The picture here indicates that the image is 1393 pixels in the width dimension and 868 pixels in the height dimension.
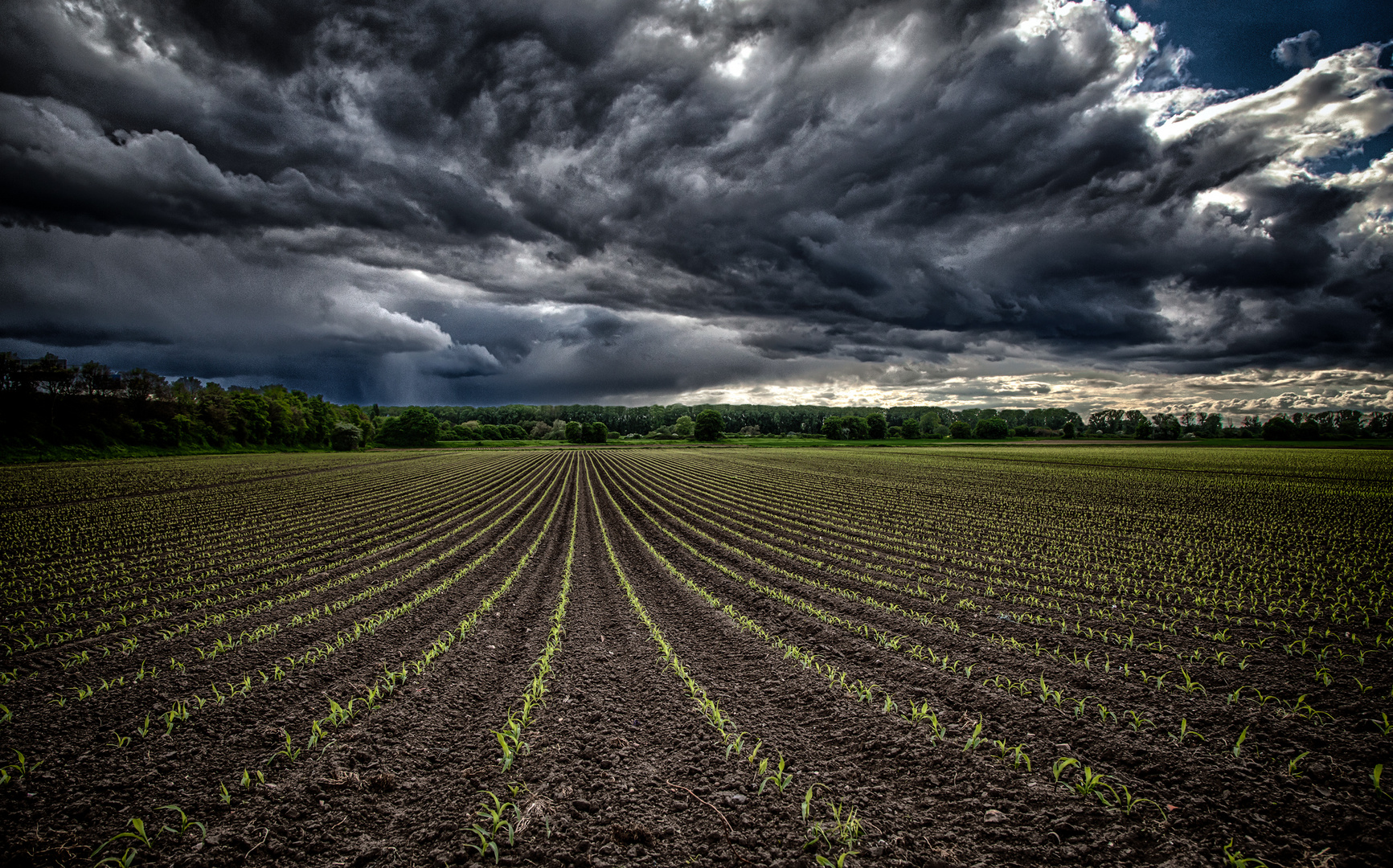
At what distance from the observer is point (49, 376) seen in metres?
70.6

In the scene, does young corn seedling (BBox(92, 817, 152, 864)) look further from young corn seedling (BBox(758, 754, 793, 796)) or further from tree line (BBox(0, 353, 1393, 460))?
tree line (BBox(0, 353, 1393, 460))

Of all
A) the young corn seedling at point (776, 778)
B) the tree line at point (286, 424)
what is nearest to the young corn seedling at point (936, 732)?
the young corn seedling at point (776, 778)

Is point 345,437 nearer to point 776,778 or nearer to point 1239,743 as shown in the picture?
point 776,778

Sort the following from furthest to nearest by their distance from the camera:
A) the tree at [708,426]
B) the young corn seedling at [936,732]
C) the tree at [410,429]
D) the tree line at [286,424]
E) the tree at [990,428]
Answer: the tree at [990,428] < the tree at [708,426] < the tree at [410,429] < the tree line at [286,424] < the young corn seedling at [936,732]

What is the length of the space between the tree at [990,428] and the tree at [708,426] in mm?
80135

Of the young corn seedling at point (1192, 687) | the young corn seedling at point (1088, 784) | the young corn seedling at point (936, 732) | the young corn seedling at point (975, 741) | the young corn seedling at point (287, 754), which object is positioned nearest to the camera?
the young corn seedling at point (1088, 784)

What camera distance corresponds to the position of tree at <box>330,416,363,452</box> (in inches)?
3937

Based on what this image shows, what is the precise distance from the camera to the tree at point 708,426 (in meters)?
143

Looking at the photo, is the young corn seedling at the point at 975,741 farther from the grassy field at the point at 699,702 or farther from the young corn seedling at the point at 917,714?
the young corn seedling at the point at 917,714

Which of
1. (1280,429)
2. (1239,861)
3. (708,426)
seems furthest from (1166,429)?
(1239,861)

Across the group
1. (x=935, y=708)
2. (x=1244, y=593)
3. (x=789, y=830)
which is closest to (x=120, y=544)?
(x=789, y=830)

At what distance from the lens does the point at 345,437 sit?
100125 mm

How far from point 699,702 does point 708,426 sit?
13619 centimetres

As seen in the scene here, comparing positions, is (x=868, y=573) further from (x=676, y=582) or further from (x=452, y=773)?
(x=452, y=773)
